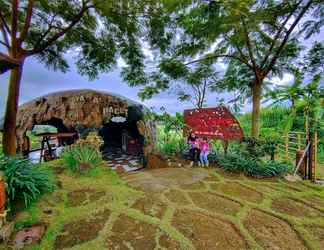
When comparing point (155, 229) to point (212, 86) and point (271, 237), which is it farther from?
point (212, 86)

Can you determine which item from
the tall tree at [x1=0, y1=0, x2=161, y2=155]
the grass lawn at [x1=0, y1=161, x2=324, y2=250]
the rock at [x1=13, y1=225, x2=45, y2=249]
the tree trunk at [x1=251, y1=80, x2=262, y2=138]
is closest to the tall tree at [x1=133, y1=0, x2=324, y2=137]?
the tree trunk at [x1=251, y1=80, x2=262, y2=138]

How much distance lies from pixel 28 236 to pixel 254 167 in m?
4.41

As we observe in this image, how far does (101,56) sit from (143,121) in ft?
9.06

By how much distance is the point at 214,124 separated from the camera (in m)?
4.66

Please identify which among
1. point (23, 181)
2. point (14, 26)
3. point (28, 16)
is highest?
point (28, 16)

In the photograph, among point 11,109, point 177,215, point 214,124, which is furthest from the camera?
point 214,124

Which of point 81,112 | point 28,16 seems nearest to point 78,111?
point 81,112

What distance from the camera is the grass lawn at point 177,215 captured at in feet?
6.23

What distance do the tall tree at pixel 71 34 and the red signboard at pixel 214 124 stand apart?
3146 mm

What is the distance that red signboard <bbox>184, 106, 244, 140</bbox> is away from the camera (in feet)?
14.6

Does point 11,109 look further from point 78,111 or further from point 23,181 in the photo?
point 23,181

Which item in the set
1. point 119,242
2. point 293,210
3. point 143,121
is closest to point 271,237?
point 293,210

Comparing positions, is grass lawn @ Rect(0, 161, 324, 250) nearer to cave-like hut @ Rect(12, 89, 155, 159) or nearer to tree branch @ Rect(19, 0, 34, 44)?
cave-like hut @ Rect(12, 89, 155, 159)

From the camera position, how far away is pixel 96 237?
1914 mm
